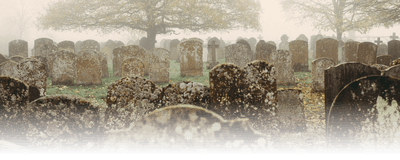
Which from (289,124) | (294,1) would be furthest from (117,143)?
(294,1)

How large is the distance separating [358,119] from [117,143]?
2.29 m

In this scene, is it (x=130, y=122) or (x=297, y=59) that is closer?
(x=130, y=122)

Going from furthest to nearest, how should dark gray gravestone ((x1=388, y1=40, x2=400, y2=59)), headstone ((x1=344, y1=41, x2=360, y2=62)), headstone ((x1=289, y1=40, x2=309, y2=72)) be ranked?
headstone ((x1=344, y1=41, x2=360, y2=62)) → headstone ((x1=289, y1=40, x2=309, y2=72)) → dark gray gravestone ((x1=388, y1=40, x2=400, y2=59))

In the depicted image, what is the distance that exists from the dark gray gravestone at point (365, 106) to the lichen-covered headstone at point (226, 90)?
0.95m

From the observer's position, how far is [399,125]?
2.91m

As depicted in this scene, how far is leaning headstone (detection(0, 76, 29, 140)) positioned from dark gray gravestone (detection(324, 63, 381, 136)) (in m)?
3.12

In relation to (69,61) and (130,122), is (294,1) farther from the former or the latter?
(130,122)

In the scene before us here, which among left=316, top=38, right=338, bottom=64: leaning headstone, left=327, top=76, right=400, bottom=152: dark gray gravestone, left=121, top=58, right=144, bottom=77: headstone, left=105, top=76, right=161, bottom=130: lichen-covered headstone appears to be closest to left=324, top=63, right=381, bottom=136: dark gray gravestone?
left=327, top=76, right=400, bottom=152: dark gray gravestone

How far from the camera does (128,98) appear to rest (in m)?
2.88

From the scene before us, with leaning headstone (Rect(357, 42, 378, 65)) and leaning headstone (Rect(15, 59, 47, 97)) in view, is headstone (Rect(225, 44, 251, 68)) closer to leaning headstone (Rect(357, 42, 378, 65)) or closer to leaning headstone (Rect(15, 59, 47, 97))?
leaning headstone (Rect(357, 42, 378, 65))

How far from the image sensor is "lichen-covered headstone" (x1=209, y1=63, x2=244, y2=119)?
113 inches

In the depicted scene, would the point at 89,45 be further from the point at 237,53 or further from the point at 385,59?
the point at 385,59

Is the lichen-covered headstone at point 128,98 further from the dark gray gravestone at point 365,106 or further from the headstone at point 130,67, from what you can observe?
the headstone at point 130,67

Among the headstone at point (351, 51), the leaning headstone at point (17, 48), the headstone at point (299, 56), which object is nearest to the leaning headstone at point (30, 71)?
the headstone at point (299, 56)
